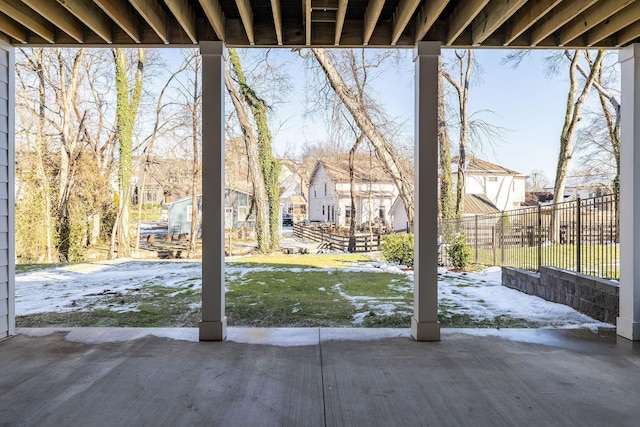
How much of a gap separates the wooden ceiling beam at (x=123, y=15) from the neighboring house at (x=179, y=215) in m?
14.0

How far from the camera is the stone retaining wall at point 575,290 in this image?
4105mm

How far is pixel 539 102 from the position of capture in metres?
17.5

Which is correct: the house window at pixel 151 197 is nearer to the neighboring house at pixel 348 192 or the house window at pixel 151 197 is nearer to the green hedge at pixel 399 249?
the neighboring house at pixel 348 192

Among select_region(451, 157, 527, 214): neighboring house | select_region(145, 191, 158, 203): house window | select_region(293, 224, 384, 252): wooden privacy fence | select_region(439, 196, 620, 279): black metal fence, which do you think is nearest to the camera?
select_region(439, 196, 620, 279): black metal fence

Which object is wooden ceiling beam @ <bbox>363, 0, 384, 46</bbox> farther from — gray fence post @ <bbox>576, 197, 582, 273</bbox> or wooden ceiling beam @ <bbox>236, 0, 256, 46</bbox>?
gray fence post @ <bbox>576, 197, 582, 273</bbox>

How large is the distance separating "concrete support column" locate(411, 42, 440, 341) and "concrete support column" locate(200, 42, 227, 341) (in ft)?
5.51

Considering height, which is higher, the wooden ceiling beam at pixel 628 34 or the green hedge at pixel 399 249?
the wooden ceiling beam at pixel 628 34

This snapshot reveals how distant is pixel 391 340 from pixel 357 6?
111 inches

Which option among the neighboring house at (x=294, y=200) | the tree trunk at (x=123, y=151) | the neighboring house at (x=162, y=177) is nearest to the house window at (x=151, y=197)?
the neighboring house at (x=162, y=177)

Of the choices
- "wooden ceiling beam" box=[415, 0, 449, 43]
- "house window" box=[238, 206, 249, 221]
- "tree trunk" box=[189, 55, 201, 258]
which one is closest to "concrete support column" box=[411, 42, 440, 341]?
"wooden ceiling beam" box=[415, 0, 449, 43]

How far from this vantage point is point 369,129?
10.8 meters

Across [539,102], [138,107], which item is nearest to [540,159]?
[539,102]

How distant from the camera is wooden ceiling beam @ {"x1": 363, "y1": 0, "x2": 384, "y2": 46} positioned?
9.89 ft

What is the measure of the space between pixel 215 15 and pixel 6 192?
2.40 metres
